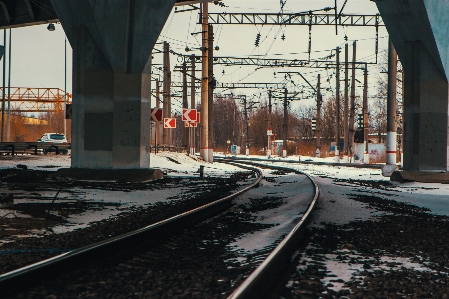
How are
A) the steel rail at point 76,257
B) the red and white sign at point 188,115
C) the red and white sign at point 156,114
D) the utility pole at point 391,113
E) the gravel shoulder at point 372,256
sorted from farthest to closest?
the red and white sign at point 188,115
the utility pole at point 391,113
the red and white sign at point 156,114
the gravel shoulder at point 372,256
the steel rail at point 76,257

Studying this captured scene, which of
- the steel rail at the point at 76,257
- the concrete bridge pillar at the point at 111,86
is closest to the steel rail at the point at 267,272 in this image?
the steel rail at the point at 76,257

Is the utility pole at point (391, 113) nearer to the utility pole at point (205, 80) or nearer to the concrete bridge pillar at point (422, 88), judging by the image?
the concrete bridge pillar at point (422, 88)

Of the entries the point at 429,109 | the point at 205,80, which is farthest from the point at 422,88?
the point at 205,80

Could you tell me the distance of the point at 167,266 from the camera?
19.4 feet

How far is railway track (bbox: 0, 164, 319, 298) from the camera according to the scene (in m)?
4.71

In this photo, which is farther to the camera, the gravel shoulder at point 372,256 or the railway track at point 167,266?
the gravel shoulder at point 372,256

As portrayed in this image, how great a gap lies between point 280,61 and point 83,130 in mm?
27380

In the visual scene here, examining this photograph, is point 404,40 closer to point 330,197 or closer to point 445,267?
point 330,197

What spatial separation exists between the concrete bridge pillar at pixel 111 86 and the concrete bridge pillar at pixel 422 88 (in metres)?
7.19

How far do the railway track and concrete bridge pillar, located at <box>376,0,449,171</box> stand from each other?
484 inches

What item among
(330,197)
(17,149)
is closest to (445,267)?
(330,197)

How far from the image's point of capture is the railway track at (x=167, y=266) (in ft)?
15.5

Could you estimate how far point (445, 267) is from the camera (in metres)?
6.12

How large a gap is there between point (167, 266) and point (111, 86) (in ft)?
44.3
